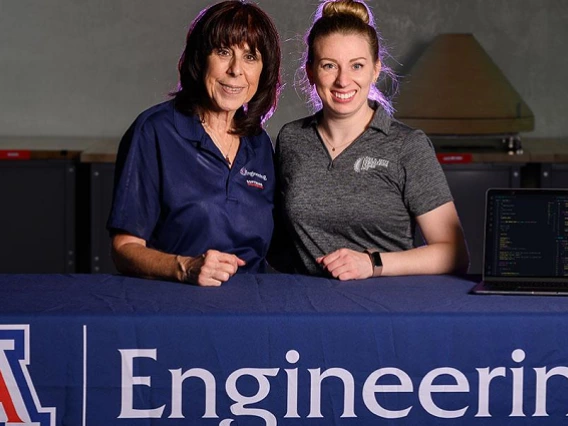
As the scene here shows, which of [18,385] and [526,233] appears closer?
[18,385]

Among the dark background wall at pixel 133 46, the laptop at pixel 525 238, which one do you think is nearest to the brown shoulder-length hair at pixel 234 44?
the laptop at pixel 525 238

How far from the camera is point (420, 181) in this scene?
2629mm

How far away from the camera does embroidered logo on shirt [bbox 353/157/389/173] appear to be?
265 centimetres

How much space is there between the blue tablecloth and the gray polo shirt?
54 cm

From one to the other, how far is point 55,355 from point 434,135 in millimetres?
3816

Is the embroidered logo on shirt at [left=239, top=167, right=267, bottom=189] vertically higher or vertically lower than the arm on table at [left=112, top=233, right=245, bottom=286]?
higher

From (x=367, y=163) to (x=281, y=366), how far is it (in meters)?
0.72

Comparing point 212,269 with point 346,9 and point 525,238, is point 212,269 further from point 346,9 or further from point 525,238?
point 346,9

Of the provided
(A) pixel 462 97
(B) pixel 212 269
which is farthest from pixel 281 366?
(A) pixel 462 97

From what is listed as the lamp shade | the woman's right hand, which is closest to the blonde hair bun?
the woman's right hand

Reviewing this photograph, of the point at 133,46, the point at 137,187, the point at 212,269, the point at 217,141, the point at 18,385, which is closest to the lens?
the point at 18,385

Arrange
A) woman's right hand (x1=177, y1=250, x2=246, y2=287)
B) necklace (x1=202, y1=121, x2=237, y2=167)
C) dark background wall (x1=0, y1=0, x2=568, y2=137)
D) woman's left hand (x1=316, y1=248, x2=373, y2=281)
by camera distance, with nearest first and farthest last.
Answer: woman's right hand (x1=177, y1=250, x2=246, y2=287)
woman's left hand (x1=316, y1=248, x2=373, y2=281)
necklace (x1=202, y1=121, x2=237, y2=167)
dark background wall (x1=0, y1=0, x2=568, y2=137)

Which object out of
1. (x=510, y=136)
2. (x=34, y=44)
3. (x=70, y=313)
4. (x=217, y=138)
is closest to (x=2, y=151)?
(x=34, y=44)

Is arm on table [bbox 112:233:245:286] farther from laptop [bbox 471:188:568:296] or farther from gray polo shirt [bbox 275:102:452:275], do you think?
laptop [bbox 471:188:568:296]
